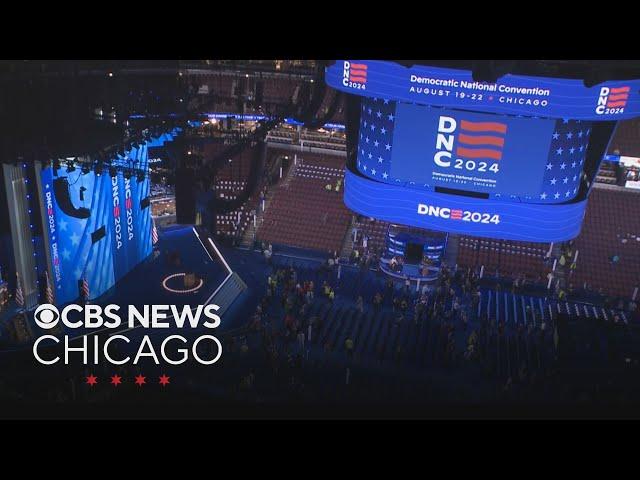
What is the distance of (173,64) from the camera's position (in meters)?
24.2

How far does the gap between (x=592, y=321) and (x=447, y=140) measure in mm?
7665

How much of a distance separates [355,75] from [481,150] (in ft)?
16.2

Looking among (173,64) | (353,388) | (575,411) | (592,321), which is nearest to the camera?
(575,411)

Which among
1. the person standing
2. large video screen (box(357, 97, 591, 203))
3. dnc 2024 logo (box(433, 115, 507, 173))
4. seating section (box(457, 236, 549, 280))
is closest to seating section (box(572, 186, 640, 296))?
seating section (box(457, 236, 549, 280))

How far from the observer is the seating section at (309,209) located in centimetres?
3056

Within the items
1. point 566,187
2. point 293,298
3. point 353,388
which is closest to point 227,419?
point 353,388

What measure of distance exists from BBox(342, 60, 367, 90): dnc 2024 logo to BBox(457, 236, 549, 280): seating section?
11.5 metres

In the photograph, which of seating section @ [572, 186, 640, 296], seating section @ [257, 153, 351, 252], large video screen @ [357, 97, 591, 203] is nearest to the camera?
large video screen @ [357, 97, 591, 203]

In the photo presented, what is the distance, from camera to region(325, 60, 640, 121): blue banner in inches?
757

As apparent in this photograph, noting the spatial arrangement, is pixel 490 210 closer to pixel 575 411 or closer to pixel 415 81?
pixel 415 81

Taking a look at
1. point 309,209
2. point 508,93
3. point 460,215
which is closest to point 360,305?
point 460,215

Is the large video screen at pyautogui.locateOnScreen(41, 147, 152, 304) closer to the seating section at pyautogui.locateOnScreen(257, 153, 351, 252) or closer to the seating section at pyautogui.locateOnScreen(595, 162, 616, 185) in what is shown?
the seating section at pyautogui.locateOnScreen(257, 153, 351, 252)

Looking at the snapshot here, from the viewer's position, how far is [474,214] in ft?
72.0

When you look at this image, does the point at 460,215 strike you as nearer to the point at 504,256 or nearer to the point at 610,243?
the point at 504,256
